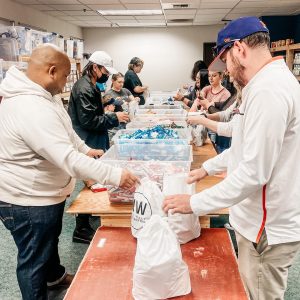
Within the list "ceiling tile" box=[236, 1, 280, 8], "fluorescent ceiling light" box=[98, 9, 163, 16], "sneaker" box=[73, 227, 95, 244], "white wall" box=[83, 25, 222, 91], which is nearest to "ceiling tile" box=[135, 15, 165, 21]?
"fluorescent ceiling light" box=[98, 9, 163, 16]

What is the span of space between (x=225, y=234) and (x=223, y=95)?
2.63 meters

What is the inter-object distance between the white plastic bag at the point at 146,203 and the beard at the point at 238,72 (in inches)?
22.8

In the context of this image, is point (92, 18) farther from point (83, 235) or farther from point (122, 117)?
point (83, 235)

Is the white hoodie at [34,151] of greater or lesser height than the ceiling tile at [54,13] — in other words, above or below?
below

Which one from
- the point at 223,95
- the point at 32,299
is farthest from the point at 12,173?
the point at 223,95

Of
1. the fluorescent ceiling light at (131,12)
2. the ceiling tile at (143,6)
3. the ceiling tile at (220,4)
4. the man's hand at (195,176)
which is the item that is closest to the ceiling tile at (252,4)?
the ceiling tile at (220,4)

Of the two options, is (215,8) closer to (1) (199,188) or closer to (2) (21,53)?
(2) (21,53)

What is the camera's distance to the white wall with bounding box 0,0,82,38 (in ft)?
21.2

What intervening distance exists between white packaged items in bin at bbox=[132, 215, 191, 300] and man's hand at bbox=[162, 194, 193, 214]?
0.51ft

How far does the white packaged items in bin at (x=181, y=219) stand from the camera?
60.9 inches

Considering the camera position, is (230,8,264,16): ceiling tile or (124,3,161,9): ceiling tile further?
(230,8,264,16): ceiling tile

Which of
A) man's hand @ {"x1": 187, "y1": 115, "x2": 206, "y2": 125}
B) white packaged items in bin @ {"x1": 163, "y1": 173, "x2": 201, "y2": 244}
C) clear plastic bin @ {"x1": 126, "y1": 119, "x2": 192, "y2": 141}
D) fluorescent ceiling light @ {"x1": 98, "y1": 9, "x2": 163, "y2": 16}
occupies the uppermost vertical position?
fluorescent ceiling light @ {"x1": 98, "y1": 9, "x2": 163, "y2": 16}

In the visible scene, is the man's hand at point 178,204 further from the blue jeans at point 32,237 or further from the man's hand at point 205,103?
the man's hand at point 205,103

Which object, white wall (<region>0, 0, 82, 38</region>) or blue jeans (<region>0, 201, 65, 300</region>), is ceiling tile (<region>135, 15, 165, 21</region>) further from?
blue jeans (<region>0, 201, 65, 300</region>)
